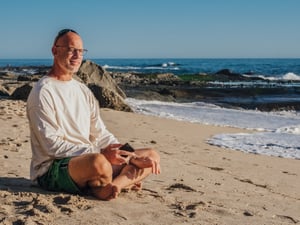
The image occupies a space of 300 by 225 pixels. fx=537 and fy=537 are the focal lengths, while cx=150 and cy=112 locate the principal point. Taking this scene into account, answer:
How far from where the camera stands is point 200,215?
4.12 metres

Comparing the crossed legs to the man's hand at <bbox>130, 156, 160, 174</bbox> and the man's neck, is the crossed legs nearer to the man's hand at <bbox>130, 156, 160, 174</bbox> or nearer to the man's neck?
the man's hand at <bbox>130, 156, 160, 174</bbox>

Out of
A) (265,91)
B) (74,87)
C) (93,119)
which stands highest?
(74,87)

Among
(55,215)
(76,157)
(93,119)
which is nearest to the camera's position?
(55,215)

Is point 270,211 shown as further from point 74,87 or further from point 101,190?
point 74,87

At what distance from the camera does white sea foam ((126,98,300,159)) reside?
355 inches

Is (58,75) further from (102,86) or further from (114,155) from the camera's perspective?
(102,86)

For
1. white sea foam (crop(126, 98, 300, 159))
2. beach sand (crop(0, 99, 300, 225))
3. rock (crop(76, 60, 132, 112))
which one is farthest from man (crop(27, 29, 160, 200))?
rock (crop(76, 60, 132, 112))

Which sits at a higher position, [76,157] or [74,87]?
[74,87]

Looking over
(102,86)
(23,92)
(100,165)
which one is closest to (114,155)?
(100,165)

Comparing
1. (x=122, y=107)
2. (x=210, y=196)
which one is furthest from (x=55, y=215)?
(x=122, y=107)

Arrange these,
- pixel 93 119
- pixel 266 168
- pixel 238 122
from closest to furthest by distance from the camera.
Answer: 1. pixel 93 119
2. pixel 266 168
3. pixel 238 122

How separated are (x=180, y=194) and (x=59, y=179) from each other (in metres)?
1.10

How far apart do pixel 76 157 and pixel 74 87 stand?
25.1 inches

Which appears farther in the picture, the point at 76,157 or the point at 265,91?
the point at 265,91
